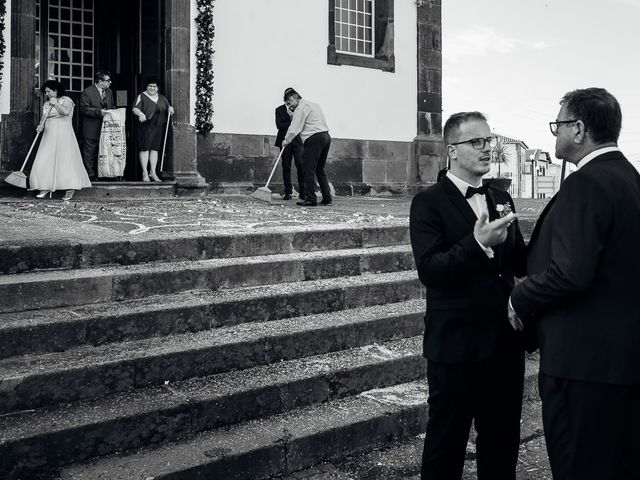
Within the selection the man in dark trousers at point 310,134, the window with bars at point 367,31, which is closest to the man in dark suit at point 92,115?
the man in dark trousers at point 310,134

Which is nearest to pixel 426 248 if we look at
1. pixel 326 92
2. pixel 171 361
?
pixel 171 361

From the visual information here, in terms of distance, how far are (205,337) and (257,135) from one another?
900cm

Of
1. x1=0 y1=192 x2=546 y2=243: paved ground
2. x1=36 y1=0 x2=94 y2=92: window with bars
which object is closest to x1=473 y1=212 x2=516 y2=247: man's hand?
x1=0 y1=192 x2=546 y2=243: paved ground

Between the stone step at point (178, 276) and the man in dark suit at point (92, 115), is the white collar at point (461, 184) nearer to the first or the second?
the stone step at point (178, 276)

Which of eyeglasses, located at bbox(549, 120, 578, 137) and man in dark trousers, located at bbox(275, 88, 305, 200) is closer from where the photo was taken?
eyeglasses, located at bbox(549, 120, 578, 137)

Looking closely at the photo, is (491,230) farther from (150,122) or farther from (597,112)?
(150,122)

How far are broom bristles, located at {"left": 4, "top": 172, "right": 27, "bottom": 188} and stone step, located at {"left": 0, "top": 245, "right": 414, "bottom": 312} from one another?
6114 mm

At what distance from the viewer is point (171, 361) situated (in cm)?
418

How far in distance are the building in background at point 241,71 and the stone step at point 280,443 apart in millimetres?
8291

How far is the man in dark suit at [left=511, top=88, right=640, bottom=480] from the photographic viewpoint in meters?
2.56

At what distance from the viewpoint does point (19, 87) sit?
1093 centimetres

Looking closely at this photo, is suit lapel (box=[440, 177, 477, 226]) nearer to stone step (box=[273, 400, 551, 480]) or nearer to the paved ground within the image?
stone step (box=[273, 400, 551, 480])

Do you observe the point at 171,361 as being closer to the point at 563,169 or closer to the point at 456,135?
the point at 456,135

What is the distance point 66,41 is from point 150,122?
2.38 metres
